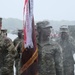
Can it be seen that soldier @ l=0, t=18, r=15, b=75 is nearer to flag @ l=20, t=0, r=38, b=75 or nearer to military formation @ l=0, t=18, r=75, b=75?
military formation @ l=0, t=18, r=75, b=75

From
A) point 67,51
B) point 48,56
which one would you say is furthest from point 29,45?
point 67,51

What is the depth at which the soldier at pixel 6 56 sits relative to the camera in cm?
731

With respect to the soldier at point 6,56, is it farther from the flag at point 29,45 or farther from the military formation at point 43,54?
the flag at point 29,45

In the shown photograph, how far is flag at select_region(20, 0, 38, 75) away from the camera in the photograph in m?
6.25

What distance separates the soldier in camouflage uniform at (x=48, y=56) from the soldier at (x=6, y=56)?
0.64 meters

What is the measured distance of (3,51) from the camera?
7.51 meters

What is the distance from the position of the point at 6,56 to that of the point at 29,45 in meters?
1.23

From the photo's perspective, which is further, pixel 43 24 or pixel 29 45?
pixel 43 24

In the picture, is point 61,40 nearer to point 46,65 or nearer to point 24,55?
point 46,65

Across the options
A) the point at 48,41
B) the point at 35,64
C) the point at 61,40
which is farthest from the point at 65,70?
the point at 35,64

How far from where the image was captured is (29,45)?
6.32 metres

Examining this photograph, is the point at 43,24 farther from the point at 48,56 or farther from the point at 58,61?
the point at 58,61

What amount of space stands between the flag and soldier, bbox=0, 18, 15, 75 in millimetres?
930

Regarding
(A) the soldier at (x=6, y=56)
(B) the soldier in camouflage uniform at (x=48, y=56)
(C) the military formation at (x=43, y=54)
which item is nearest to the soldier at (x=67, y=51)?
(C) the military formation at (x=43, y=54)
